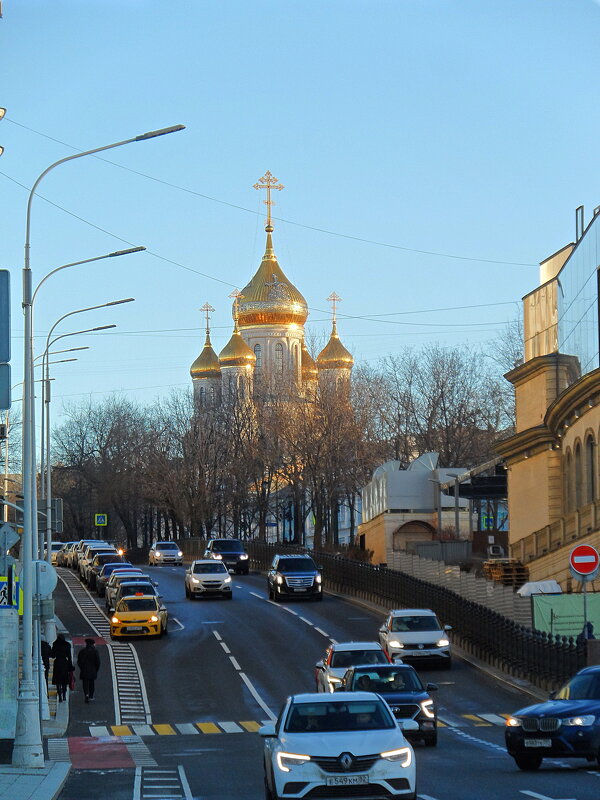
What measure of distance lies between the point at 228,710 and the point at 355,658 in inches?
152

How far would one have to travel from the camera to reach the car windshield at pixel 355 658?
2905cm

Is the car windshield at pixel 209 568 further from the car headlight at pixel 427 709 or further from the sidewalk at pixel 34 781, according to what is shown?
the sidewalk at pixel 34 781

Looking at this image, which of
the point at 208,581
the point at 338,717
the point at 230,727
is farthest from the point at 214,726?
the point at 208,581

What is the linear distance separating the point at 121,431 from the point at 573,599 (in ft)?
289

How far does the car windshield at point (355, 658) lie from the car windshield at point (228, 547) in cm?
4142

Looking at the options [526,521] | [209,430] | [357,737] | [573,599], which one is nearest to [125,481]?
[209,430]

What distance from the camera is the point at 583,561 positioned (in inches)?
1048

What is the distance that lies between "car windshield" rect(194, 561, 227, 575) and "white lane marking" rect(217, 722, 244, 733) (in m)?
26.9

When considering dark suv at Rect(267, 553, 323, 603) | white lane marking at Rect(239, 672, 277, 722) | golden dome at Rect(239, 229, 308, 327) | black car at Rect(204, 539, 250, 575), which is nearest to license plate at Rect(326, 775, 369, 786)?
white lane marking at Rect(239, 672, 277, 722)

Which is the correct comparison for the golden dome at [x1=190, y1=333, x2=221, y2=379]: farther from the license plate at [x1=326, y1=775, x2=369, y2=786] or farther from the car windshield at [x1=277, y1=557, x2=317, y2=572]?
the license plate at [x1=326, y1=775, x2=369, y2=786]

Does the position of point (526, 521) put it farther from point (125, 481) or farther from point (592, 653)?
point (125, 481)

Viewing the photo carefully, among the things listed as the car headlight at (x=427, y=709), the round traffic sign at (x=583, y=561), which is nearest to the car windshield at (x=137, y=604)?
the round traffic sign at (x=583, y=561)

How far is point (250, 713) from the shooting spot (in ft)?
101

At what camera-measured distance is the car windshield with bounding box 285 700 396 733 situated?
15930 millimetres
